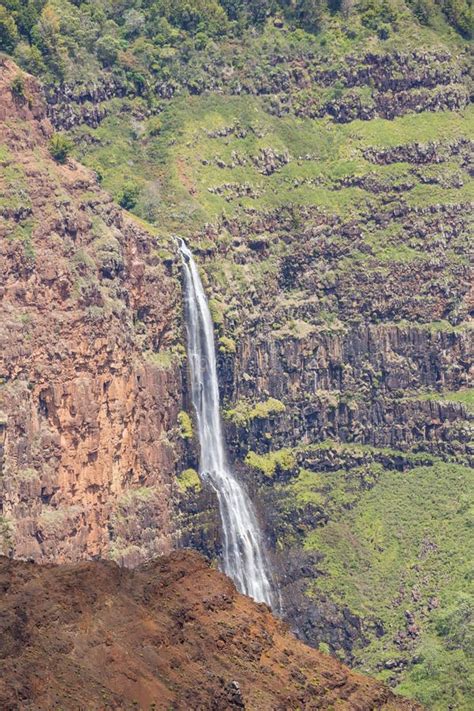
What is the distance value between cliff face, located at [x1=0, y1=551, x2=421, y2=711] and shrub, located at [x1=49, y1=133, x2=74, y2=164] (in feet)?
136

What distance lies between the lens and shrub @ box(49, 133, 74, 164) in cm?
11375

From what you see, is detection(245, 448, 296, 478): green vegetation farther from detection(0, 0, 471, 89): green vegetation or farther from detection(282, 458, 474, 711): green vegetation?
detection(0, 0, 471, 89): green vegetation

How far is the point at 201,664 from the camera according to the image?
7050 centimetres

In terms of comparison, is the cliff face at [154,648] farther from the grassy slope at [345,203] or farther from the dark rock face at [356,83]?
the dark rock face at [356,83]

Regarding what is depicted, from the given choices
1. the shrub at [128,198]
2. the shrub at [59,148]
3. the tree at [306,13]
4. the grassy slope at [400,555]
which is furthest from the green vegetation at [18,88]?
the tree at [306,13]

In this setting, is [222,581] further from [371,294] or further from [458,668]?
[371,294]

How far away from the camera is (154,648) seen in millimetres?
69812

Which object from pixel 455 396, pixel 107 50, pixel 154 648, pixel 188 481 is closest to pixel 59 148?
pixel 107 50

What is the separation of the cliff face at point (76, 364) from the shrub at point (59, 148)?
0.35m

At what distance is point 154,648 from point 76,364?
39740mm

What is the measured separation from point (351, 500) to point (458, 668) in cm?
1424

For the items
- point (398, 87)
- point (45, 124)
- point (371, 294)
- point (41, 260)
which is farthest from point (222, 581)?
point (398, 87)

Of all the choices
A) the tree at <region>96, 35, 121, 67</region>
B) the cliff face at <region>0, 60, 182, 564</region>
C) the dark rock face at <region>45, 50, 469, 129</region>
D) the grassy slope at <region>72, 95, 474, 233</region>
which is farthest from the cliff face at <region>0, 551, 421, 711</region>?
the dark rock face at <region>45, 50, 469, 129</region>

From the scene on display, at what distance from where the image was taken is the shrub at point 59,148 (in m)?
114
